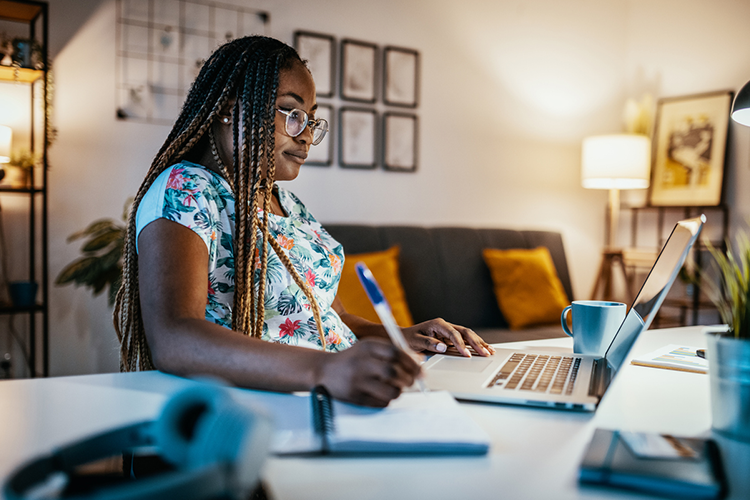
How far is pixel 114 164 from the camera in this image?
99.0 inches

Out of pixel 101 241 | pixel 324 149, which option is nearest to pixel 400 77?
pixel 324 149

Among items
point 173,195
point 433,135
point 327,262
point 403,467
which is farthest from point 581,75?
point 403,467

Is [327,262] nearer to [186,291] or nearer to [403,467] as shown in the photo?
[186,291]

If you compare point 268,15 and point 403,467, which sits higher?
point 268,15

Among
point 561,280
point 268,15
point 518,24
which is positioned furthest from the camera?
point 518,24

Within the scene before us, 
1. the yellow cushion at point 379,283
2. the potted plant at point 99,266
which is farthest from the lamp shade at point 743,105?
the potted plant at point 99,266

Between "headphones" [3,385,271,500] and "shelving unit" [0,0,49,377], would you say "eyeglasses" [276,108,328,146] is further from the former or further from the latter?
"shelving unit" [0,0,49,377]

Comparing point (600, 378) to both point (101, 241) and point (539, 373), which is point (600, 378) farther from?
point (101, 241)

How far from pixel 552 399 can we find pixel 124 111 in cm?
240

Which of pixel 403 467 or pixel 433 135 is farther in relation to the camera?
pixel 433 135

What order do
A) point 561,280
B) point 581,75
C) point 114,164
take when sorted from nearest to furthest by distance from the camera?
point 114,164
point 561,280
point 581,75

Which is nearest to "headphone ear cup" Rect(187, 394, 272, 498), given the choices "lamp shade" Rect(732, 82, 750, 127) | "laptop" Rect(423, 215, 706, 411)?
"laptop" Rect(423, 215, 706, 411)

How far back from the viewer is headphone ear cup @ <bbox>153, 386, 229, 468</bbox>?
1.27 ft

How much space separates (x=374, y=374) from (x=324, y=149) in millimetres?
2456
